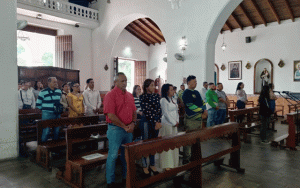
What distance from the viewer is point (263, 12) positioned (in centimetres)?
1059

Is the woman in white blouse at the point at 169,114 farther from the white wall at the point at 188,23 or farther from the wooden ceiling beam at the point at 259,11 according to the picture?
the wooden ceiling beam at the point at 259,11

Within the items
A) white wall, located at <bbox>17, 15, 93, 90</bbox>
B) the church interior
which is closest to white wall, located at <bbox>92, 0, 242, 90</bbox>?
the church interior

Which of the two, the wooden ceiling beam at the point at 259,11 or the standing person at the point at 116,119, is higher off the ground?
the wooden ceiling beam at the point at 259,11

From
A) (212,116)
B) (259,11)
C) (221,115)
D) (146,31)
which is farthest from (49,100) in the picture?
(146,31)

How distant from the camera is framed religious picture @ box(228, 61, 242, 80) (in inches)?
480

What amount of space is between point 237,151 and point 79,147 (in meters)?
3.35

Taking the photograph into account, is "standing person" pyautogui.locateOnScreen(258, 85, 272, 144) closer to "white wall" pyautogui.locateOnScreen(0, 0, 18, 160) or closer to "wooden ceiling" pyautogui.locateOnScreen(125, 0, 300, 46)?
"white wall" pyautogui.locateOnScreen(0, 0, 18, 160)

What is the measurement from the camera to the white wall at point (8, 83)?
4.45m

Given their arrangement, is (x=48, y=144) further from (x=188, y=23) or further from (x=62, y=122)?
(x=188, y=23)

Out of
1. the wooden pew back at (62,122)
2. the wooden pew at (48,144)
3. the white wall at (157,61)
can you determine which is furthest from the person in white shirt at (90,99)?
the white wall at (157,61)

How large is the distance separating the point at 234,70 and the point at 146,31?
5924mm

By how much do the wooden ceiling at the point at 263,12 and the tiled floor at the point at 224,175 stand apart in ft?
25.2

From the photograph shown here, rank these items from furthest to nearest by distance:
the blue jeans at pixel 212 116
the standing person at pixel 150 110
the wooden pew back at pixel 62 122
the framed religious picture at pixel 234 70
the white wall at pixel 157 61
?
the white wall at pixel 157 61 < the framed religious picture at pixel 234 70 < the blue jeans at pixel 212 116 < the wooden pew back at pixel 62 122 < the standing person at pixel 150 110

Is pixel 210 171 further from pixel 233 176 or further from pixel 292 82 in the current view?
Result: pixel 292 82
